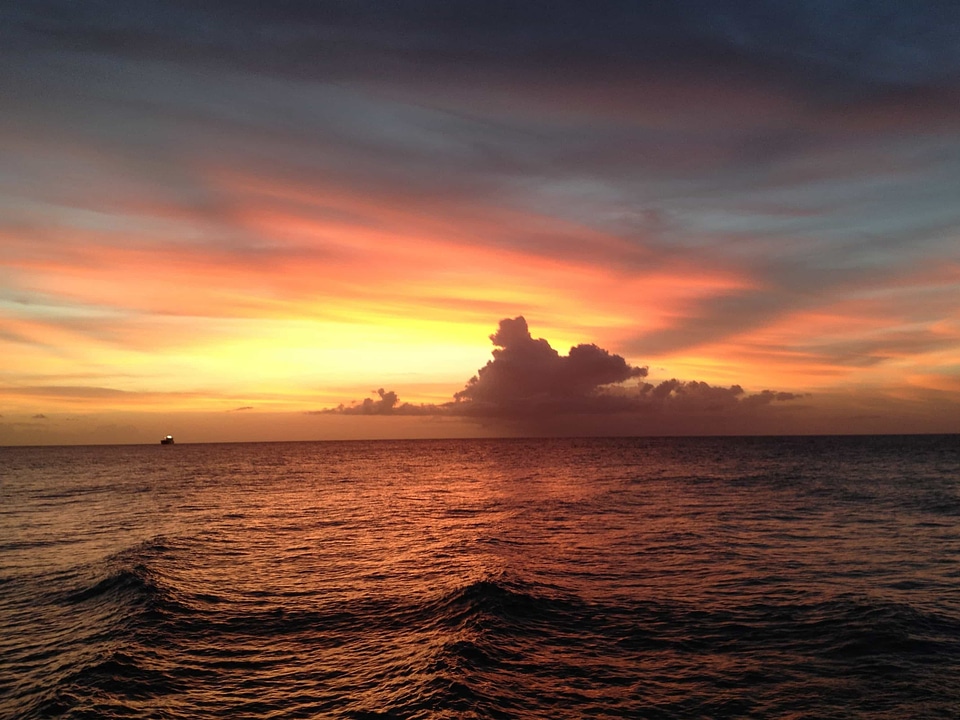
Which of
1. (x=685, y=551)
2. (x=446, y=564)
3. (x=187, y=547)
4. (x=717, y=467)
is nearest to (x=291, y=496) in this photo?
(x=187, y=547)

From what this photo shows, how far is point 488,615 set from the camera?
26.3 metres

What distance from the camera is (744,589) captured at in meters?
29.6

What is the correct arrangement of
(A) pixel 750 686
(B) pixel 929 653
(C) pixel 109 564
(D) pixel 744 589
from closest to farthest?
(A) pixel 750 686, (B) pixel 929 653, (D) pixel 744 589, (C) pixel 109 564

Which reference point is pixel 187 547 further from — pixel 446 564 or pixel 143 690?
pixel 143 690

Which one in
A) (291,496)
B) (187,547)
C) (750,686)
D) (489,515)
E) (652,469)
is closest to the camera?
(750,686)

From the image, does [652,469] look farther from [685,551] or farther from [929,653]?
[929,653]

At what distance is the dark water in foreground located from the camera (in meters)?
18.6

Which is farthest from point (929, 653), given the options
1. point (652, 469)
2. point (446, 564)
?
point (652, 469)

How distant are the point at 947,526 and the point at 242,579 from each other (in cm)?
5050

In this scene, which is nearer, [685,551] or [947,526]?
[685,551]

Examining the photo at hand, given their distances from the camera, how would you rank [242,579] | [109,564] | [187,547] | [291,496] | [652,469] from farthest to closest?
[652,469] < [291,496] < [187,547] < [109,564] < [242,579]

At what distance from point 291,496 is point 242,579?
4790 centimetres

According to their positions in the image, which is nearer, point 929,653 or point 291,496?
point 929,653

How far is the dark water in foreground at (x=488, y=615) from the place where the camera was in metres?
18.6
